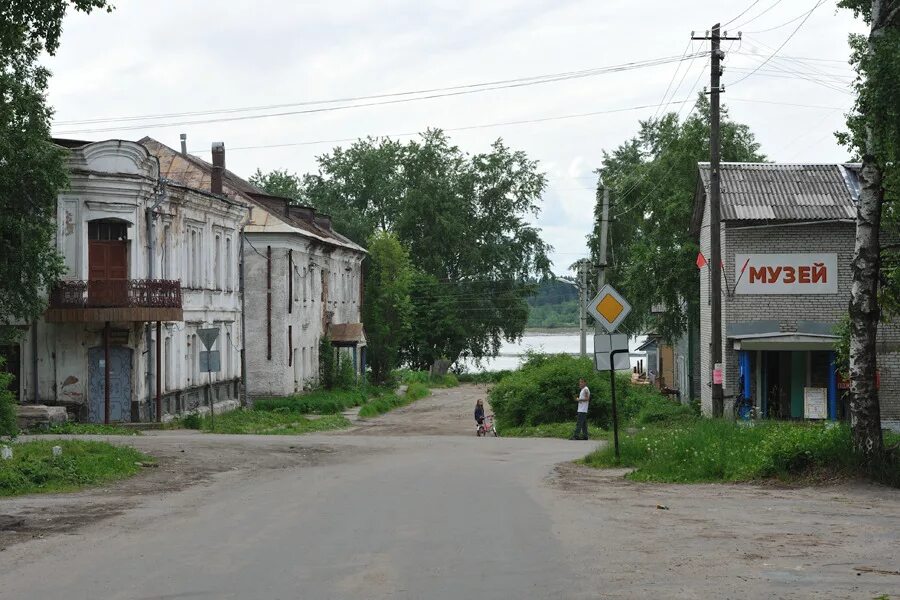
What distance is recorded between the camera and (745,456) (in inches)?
692

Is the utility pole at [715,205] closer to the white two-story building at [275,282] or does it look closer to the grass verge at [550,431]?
the grass verge at [550,431]

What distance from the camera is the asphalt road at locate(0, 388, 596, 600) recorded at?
936cm

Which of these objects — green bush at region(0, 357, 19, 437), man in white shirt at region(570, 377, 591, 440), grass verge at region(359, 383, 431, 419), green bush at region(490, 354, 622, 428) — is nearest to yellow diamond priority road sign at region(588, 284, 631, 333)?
green bush at region(0, 357, 19, 437)

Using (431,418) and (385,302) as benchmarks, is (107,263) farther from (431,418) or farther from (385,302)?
(385,302)

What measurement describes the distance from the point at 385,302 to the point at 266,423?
31016mm

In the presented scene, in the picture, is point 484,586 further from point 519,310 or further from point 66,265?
point 519,310

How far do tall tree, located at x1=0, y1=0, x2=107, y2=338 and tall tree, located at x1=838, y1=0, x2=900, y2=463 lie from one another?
57.0ft

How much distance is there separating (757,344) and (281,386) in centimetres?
2133

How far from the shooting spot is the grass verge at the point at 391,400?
5006 centimetres

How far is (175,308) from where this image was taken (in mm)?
34406

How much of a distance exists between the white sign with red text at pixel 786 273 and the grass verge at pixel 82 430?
58.8 ft

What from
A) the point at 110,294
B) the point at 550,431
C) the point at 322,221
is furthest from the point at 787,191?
the point at 322,221

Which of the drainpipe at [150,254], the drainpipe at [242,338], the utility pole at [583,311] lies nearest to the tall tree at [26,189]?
the drainpipe at [150,254]

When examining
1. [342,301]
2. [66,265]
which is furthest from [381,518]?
→ [342,301]
